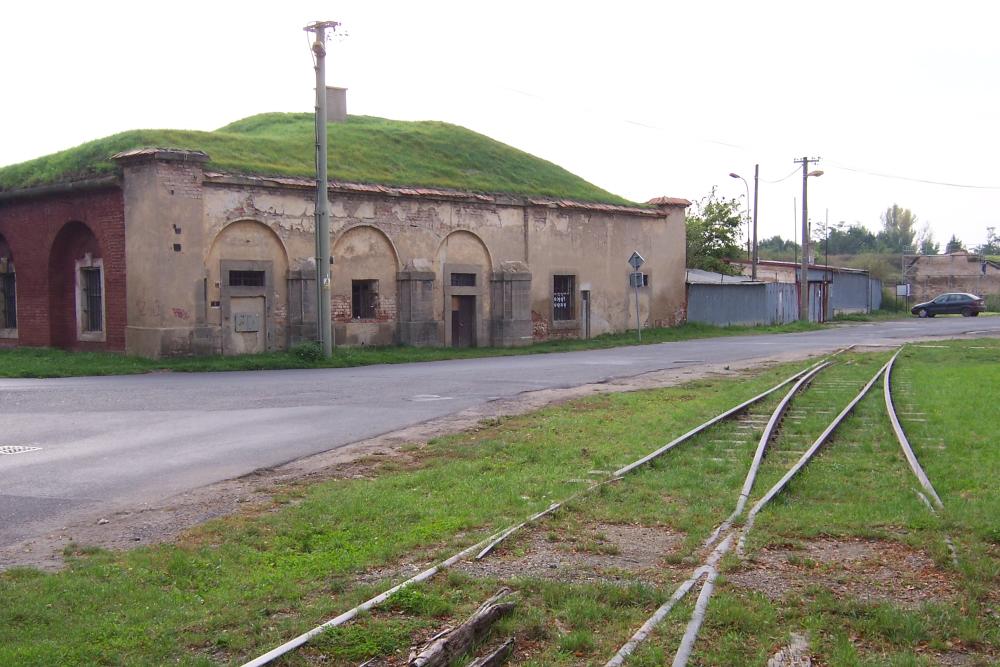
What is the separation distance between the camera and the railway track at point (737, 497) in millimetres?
5086

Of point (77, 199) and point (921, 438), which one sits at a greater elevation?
point (77, 199)

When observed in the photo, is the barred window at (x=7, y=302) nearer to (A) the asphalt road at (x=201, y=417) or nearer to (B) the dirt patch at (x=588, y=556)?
(A) the asphalt road at (x=201, y=417)

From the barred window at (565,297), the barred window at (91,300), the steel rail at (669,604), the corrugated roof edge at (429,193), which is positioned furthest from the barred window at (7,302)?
the steel rail at (669,604)

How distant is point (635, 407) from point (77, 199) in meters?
18.3

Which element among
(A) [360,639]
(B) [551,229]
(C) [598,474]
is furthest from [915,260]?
(A) [360,639]

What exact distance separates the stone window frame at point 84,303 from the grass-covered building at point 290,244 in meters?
0.06

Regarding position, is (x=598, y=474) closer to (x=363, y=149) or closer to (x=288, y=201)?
(x=288, y=201)

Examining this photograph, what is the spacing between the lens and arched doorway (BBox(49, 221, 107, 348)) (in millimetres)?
26562

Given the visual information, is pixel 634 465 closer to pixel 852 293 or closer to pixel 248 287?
pixel 248 287

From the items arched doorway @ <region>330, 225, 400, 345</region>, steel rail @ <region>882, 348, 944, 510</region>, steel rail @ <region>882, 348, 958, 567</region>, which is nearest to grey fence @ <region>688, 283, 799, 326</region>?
arched doorway @ <region>330, 225, 400, 345</region>

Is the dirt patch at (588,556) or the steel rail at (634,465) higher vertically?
the steel rail at (634,465)

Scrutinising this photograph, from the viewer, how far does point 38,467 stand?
998 cm

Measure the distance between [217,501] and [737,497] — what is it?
15.1 ft

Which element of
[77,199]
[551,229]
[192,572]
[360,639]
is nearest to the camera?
[360,639]
